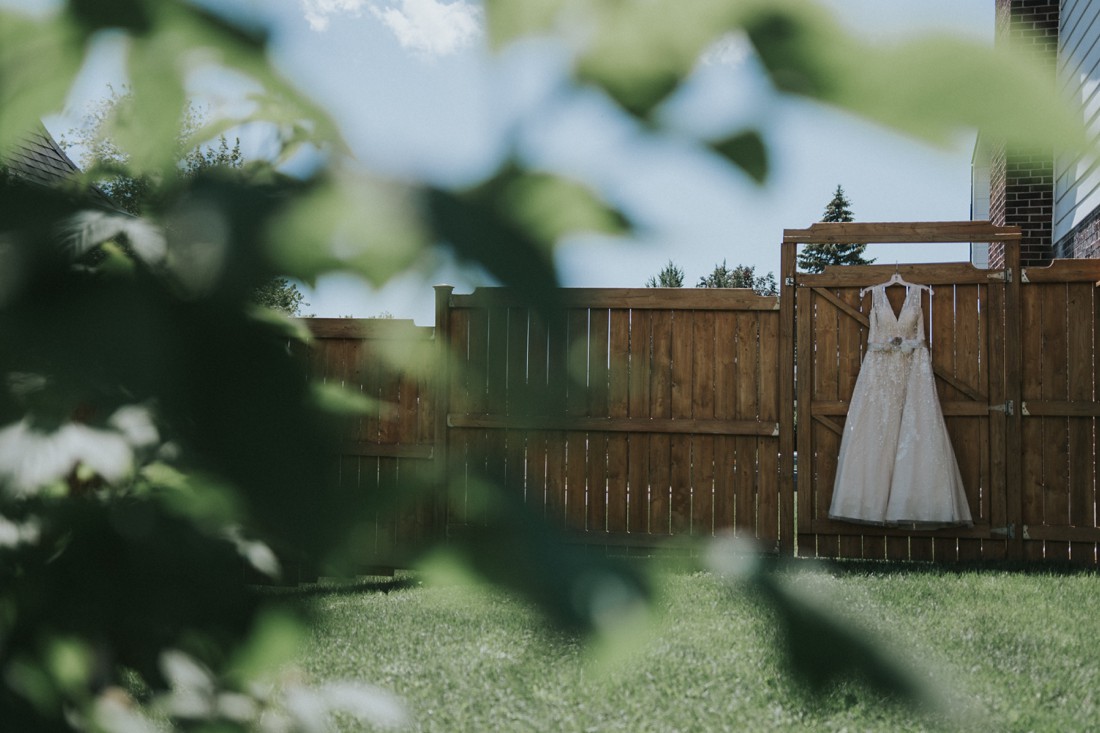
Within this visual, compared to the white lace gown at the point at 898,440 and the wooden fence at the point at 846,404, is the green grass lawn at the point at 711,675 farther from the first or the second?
the wooden fence at the point at 846,404

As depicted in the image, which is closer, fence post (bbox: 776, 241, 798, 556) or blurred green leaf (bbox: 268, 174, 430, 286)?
blurred green leaf (bbox: 268, 174, 430, 286)

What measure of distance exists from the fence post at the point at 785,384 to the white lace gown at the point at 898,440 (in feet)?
0.98

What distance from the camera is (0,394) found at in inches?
12.9

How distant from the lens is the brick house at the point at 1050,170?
264 millimetres

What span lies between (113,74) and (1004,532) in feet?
18.5

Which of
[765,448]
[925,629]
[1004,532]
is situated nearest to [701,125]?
[925,629]

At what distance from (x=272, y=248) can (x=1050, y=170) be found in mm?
272

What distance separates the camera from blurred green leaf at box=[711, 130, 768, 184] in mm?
292

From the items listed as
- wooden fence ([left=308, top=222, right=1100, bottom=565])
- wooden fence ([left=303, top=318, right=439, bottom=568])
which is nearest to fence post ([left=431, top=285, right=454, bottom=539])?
wooden fence ([left=303, top=318, right=439, bottom=568])

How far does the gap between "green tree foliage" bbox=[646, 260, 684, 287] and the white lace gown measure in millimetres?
5051

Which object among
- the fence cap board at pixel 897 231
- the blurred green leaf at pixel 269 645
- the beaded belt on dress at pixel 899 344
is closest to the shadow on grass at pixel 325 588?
the blurred green leaf at pixel 269 645

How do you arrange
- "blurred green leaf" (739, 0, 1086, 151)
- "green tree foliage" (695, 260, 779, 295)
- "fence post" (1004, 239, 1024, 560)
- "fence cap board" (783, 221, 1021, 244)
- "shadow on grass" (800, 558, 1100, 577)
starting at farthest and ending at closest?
"fence post" (1004, 239, 1024, 560), "fence cap board" (783, 221, 1021, 244), "shadow on grass" (800, 558, 1100, 577), "green tree foliage" (695, 260, 779, 295), "blurred green leaf" (739, 0, 1086, 151)

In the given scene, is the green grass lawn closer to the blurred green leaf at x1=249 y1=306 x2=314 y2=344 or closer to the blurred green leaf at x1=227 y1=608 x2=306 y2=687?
the blurred green leaf at x1=227 y1=608 x2=306 y2=687

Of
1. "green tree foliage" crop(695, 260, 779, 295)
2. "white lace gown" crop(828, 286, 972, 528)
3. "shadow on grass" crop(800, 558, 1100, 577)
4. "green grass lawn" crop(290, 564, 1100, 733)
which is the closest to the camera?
"green tree foliage" crop(695, 260, 779, 295)
